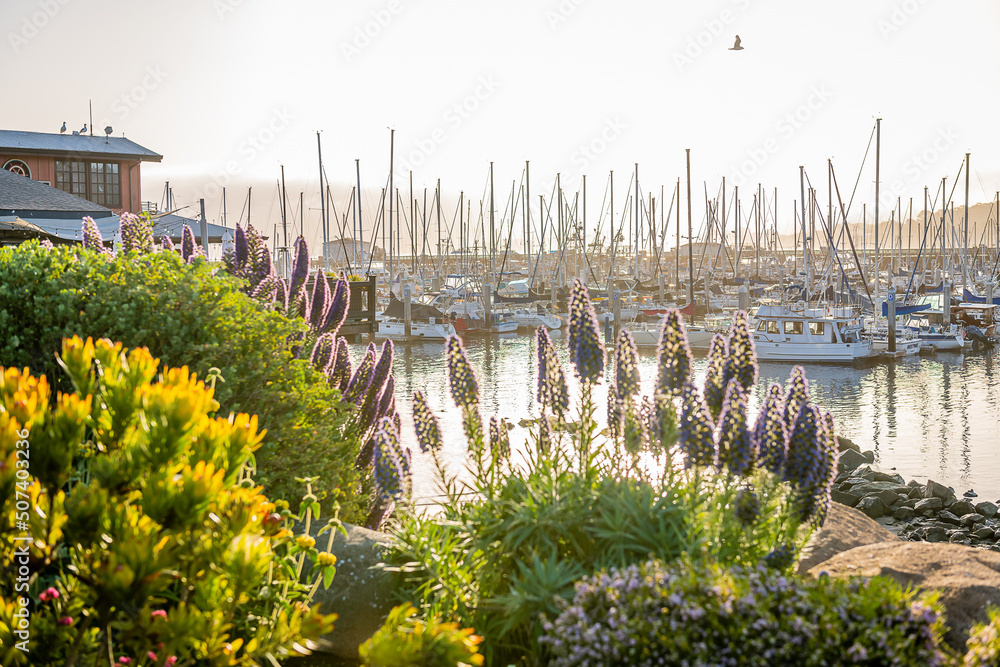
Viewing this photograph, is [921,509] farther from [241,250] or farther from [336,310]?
[241,250]

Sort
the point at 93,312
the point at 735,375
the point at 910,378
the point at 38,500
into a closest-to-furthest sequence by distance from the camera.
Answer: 1. the point at 38,500
2. the point at 735,375
3. the point at 93,312
4. the point at 910,378

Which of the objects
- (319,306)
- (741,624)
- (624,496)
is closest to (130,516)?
(741,624)

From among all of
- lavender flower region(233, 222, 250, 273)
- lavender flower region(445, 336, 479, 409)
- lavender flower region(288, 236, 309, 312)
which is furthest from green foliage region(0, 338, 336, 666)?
lavender flower region(233, 222, 250, 273)

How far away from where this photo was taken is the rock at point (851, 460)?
21.0 m

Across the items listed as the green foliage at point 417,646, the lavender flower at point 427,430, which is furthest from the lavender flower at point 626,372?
the green foliage at point 417,646

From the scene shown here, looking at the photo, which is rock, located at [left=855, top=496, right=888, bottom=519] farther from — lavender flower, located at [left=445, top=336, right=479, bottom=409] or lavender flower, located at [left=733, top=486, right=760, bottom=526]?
lavender flower, located at [left=733, top=486, right=760, bottom=526]

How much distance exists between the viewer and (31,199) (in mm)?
22406

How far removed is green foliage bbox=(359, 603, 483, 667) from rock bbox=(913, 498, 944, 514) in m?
16.5

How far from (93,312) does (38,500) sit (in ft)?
12.3

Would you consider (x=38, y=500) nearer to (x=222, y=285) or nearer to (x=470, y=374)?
(x=470, y=374)

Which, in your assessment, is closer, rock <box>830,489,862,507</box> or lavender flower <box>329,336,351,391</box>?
lavender flower <box>329,336,351,391</box>

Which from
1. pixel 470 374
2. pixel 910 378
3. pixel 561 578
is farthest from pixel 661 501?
pixel 910 378

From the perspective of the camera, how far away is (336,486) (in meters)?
6.62

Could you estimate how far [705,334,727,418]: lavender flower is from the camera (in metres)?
4.83
